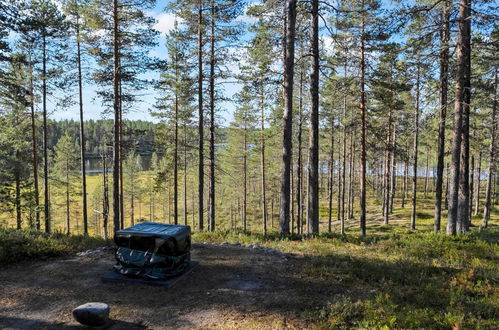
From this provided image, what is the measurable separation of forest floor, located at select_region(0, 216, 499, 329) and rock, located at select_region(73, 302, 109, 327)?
24 cm

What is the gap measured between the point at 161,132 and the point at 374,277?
18.3 m

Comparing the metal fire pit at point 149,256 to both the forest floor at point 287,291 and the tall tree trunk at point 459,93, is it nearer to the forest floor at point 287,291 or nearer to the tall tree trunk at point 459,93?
the forest floor at point 287,291

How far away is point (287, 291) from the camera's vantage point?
6.02 metres

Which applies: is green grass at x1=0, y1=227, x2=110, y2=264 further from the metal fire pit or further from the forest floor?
the metal fire pit

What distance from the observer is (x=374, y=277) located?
655 cm

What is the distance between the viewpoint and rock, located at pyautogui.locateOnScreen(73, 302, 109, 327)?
15.6 feet

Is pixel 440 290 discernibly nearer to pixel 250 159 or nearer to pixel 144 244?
pixel 144 244

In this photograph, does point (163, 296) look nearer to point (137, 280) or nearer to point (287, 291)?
point (137, 280)

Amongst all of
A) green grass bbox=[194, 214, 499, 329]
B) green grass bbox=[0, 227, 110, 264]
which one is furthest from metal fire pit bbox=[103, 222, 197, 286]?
green grass bbox=[0, 227, 110, 264]

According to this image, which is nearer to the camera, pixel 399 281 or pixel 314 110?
pixel 399 281

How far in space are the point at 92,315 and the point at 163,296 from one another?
150 centimetres

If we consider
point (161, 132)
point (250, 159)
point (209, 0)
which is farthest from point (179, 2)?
point (250, 159)

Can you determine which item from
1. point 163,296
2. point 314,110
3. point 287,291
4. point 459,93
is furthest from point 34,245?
point 459,93

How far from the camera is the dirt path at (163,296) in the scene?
500cm
